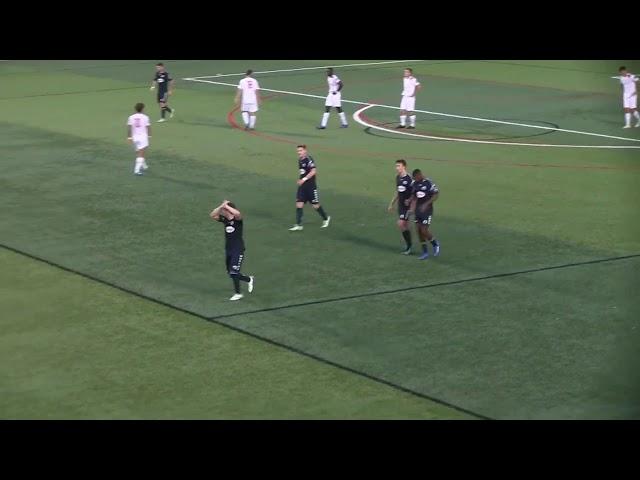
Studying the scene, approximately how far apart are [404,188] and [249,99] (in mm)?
19203

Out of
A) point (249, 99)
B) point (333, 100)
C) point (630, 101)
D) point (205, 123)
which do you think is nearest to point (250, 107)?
point (249, 99)

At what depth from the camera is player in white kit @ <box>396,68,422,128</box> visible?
141ft

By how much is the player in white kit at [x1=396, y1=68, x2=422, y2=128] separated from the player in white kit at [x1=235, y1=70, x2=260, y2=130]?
19.7 ft

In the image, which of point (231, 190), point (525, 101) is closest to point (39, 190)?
point (231, 190)

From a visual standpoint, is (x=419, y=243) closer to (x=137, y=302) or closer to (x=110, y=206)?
(x=137, y=302)

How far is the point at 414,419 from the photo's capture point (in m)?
16.6

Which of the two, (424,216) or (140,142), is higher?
(140,142)

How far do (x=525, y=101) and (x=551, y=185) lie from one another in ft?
60.6

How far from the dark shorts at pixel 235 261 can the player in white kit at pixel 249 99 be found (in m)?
21.0

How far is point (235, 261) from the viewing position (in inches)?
896

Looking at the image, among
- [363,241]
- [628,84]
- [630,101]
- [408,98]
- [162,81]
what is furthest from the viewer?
[162,81]

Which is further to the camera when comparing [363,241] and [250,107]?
[250,107]

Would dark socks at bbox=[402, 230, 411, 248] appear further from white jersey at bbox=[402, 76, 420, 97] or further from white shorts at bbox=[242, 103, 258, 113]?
white shorts at bbox=[242, 103, 258, 113]

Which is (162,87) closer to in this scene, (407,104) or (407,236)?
(407,104)
